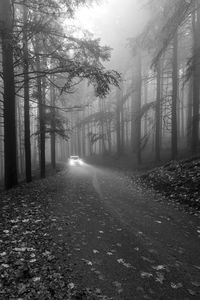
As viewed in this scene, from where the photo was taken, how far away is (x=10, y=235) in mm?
5840

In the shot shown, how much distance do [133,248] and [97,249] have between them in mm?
714

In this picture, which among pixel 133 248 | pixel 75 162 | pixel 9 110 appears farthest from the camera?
pixel 75 162

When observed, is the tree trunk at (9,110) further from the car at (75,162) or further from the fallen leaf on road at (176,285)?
the car at (75,162)

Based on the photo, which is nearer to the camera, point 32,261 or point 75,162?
point 32,261

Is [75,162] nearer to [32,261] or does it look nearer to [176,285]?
[32,261]

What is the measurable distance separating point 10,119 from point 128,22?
22554mm

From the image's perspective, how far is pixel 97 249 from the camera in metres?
5.40

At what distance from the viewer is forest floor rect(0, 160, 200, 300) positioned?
3996mm

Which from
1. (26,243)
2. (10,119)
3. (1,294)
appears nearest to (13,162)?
(10,119)

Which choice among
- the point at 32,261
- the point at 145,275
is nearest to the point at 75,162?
the point at 32,261

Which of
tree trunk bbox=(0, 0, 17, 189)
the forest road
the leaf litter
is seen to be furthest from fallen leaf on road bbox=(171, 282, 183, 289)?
tree trunk bbox=(0, 0, 17, 189)

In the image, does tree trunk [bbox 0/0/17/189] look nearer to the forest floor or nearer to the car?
the forest floor

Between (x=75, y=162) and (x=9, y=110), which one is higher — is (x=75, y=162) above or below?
below

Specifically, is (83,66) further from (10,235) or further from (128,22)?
(128,22)
